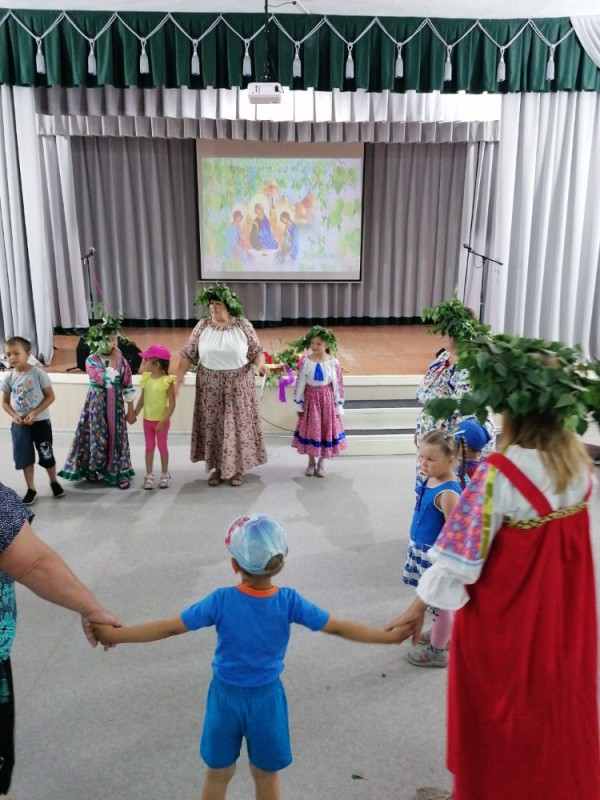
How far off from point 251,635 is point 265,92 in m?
4.95

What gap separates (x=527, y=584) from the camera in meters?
1.54

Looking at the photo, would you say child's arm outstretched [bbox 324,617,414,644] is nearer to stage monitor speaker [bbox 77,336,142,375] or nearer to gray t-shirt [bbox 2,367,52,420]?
gray t-shirt [bbox 2,367,52,420]

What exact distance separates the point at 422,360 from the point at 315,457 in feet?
8.44

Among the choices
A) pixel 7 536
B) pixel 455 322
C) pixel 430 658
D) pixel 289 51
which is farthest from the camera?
pixel 289 51

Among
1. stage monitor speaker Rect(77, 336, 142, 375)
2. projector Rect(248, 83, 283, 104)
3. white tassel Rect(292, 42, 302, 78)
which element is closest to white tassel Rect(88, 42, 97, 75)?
projector Rect(248, 83, 283, 104)

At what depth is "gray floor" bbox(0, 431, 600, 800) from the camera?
83.7 inches

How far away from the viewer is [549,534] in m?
1.52

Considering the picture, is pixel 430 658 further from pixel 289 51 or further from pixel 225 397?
pixel 289 51

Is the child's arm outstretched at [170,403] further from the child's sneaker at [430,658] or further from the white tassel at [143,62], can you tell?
the white tassel at [143,62]

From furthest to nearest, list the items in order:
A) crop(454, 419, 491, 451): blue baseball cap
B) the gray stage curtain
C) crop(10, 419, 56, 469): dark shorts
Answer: the gray stage curtain → crop(10, 419, 56, 469): dark shorts → crop(454, 419, 491, 451): blue baseball cap

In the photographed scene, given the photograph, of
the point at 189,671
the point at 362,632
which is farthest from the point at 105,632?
the point at 189,671

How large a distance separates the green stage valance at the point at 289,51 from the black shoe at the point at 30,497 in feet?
13.0

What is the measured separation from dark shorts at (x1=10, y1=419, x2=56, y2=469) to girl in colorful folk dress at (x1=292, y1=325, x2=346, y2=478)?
1.72m

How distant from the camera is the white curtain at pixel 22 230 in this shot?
6.41 meters
